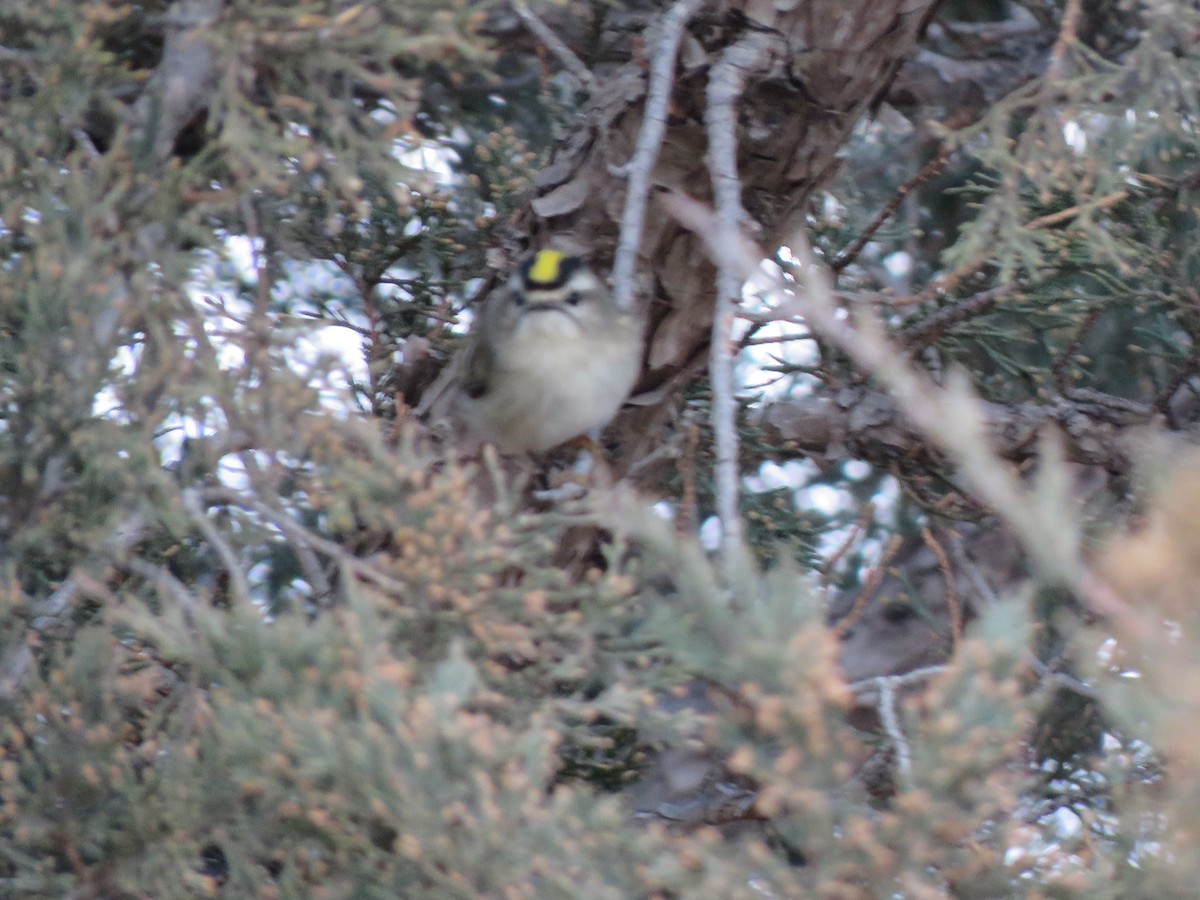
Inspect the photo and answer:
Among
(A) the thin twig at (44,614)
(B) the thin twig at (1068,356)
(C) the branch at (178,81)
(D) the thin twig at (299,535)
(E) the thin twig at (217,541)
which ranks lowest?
(A) the thin twig at (44,614)

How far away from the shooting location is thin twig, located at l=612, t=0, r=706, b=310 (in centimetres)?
267

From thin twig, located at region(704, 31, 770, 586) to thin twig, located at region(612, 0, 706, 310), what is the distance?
10 cm

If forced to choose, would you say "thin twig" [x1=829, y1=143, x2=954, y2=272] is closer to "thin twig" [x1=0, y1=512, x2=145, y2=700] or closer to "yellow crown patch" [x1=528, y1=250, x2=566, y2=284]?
"yellow crown patch" [x1=528, y1=250, x2=566, y2=284]

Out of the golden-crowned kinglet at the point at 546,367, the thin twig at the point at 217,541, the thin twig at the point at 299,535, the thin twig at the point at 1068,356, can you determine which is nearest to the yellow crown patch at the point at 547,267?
the golden-crowned kinglet at the point at 546,367

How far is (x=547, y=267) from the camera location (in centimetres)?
317

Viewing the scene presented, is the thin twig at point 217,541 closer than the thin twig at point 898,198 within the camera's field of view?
Yes

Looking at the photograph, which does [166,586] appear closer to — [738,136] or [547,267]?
[547,267]

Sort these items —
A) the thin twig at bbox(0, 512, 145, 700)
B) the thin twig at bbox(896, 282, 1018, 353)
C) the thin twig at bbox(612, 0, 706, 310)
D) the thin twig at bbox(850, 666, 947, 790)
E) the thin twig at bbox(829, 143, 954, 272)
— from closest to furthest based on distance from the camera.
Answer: the thin twig at bbox(850, 666, 947, 790) < the thin twig at bbox(0, 512, 145, 700) < the thin twig at bbox(612, 0, 706, 310) < the thin twig at bbox(829, 143, 954, 272) < the thin twig at bbox(896, 282, 1018, 353)

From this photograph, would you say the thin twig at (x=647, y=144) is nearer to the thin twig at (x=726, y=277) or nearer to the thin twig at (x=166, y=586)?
the thin twig at (x=726, y=277)

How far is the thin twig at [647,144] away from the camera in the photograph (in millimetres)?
2670

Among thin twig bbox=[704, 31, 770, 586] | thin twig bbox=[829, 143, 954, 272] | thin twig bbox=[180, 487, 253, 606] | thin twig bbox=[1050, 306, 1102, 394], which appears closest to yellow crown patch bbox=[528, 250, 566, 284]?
thin twig bbox=[704, 31, 770, 586]

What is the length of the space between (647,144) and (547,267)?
51cm

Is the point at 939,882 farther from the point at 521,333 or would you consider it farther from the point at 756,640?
the point at 521,333

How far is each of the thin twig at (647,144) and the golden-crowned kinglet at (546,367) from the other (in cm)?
39
